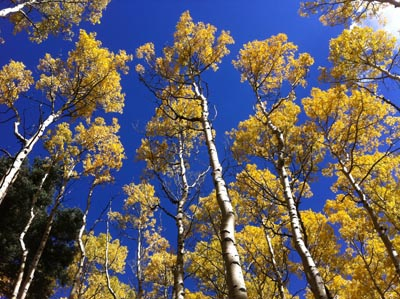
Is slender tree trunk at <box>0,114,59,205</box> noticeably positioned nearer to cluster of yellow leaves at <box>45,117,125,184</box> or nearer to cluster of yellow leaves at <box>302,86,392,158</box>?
cluster of yellow leaves at <box>45,117,125,184</box>

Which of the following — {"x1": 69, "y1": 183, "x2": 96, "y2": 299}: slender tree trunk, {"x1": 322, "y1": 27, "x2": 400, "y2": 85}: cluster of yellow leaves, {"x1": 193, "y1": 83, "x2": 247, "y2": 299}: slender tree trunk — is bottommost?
{"x1": 193, "y1": 83, "x2": 247, "y2": 299}: slender tree trunk

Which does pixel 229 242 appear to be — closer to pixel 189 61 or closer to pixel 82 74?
pixel 189 61

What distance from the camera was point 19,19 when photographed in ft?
28.0

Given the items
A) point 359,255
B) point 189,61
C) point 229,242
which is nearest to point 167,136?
point 189,61

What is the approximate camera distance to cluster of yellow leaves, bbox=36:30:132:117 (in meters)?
8.91

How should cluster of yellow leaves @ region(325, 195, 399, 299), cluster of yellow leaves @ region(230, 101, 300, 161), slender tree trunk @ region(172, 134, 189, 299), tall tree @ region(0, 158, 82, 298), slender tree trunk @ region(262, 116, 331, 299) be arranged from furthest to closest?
1. tall tree @ region(0, 158, 82, 298)
2. cluster of yellow leaves @ region(325, 195, 399, 299)
3. cluster of yellow leaves @ region(230, 101, 300, 161)
4. slender tree trunk @ region(172, 134, 189, 299)
5. slender tree trunk @ region(262, 116, 331, 299)

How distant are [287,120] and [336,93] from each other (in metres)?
2.11

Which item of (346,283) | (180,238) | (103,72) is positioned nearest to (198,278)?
(346,283)

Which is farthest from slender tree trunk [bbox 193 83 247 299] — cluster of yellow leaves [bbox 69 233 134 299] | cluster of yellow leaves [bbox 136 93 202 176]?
cluster of yellow leaves [bbox 69 233 134 299]

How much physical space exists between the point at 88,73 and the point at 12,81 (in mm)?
2274

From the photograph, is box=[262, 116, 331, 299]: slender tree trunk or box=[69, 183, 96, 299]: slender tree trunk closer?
box=[262, 116, 331, 299]: slender tree trunk

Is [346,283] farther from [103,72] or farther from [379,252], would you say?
[103,72]

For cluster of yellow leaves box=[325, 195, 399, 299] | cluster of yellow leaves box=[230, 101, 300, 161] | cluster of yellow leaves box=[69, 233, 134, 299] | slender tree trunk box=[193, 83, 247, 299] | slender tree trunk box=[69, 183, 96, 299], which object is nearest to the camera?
slender tree trunk box=[193, 83, 247, 299]

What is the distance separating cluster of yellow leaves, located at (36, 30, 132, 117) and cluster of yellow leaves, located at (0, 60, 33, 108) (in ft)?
1.23
